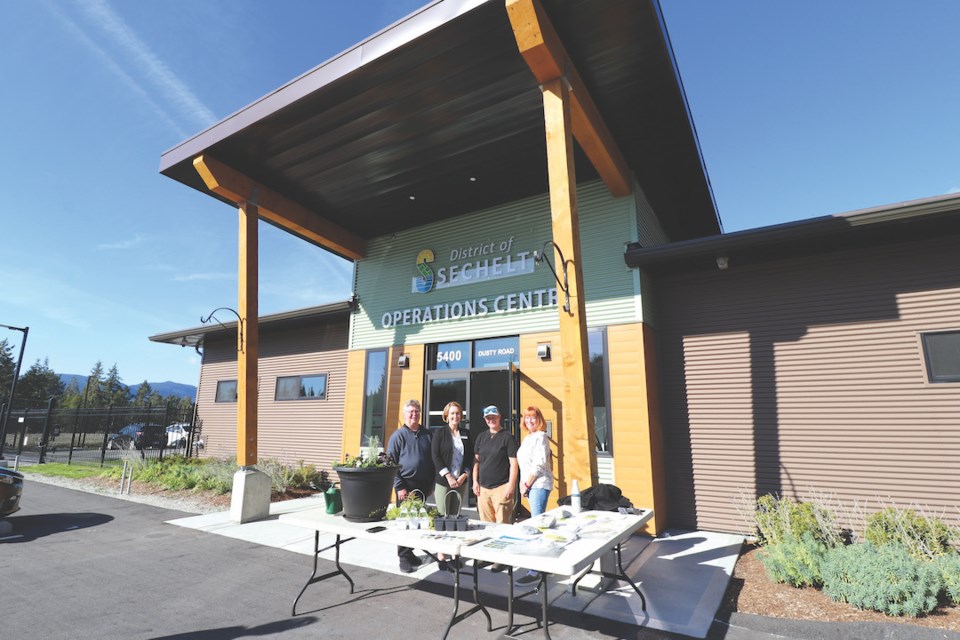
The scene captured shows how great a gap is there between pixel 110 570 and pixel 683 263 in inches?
340

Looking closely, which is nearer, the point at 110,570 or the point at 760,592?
the point at 760,592

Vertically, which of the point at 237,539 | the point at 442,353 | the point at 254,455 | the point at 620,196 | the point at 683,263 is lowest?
the point at 237,539

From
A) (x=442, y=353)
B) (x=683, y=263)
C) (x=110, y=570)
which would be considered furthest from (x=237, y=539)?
(x=683, y=263)

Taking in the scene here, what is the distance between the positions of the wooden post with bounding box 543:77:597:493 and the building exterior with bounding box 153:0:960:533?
0.10ft

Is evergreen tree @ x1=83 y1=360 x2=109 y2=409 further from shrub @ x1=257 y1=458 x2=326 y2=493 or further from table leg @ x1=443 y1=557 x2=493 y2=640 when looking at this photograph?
table leg @ x1=443 y1=557 x2=493 y2=640

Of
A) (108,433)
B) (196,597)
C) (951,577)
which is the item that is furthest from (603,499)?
(108,433)

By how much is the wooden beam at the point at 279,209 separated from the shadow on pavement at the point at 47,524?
5.93 m

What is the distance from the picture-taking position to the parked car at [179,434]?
15.0 meters

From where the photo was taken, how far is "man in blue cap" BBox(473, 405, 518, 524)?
494cm

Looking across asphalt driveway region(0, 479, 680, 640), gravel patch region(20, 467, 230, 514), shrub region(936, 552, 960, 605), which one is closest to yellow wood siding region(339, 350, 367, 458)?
gravel patch region(20, 467, 230, 514)

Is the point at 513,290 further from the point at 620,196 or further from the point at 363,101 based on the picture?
the point at 363,101

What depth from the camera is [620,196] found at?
7.96m

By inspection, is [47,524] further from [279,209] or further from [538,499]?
[538,499]

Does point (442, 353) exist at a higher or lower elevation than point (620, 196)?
lower
